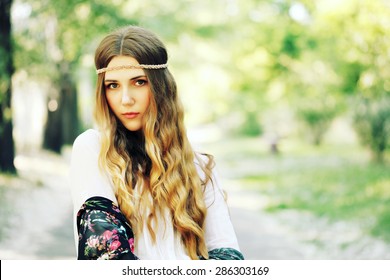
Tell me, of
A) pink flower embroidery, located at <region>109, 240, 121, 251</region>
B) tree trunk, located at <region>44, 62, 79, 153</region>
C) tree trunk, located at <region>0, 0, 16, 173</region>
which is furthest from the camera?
tree trunk, located at <region>44, 62, 79, 153</region>

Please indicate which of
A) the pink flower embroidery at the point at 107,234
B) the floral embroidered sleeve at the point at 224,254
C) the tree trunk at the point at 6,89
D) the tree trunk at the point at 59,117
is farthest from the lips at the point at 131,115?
the tree trunk at the point at 59,117

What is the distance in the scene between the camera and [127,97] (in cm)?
195

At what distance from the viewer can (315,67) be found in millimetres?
17875

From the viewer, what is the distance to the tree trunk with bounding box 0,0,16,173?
31.7ft

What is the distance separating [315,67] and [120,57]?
16557mm

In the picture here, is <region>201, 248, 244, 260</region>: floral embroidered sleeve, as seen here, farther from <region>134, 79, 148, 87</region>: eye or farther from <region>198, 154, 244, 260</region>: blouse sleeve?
<region>134, 79, 148, 87</region>: eye

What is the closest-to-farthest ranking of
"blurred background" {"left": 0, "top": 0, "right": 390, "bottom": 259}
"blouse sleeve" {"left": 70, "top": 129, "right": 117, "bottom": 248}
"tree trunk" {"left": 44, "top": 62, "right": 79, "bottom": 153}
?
"blouse sleeve" {"left": 70, "top": 129, "right": 117, "bottom": 248} → "blurred background" {"left": 0, "top": 0, "right": 390, "bottom": 259} → "tree trunk" {"left": 44, "top": 62, "right": 79, "bottom": 153}

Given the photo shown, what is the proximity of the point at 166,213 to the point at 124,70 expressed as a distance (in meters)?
0.52

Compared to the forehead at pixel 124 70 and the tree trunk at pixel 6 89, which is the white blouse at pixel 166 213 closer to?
the forehead at pixel 124 70

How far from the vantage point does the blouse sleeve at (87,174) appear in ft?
6.15

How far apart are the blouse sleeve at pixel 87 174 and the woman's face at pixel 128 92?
0.12 m

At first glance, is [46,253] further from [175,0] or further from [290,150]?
[290,150]

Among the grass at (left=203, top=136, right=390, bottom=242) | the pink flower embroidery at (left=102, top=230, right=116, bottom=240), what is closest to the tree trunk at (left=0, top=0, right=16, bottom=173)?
the grass at (left=203, top=136, right=390, bottom=242)
